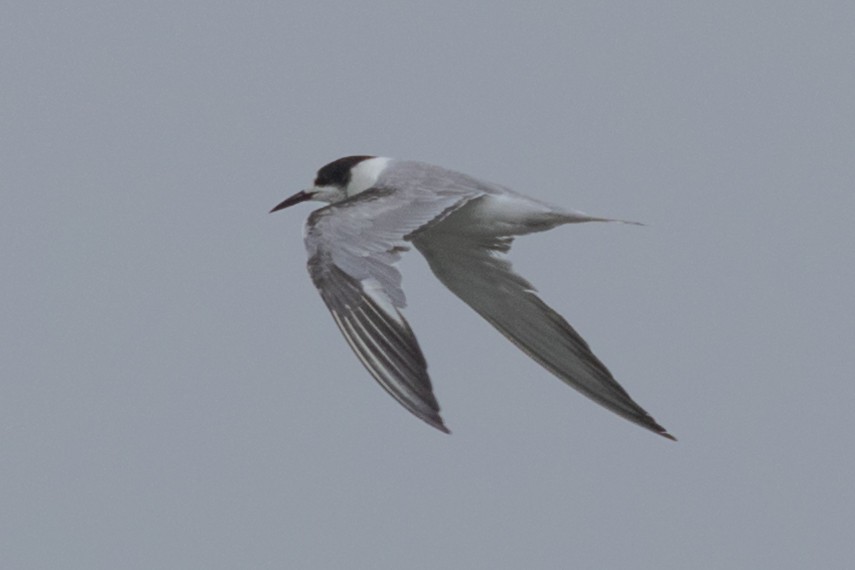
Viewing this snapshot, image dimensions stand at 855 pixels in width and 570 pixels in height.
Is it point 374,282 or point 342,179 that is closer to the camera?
point 374,282

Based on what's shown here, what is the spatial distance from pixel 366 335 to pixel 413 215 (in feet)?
3.08

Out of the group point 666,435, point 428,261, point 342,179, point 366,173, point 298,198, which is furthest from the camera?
point 298,198

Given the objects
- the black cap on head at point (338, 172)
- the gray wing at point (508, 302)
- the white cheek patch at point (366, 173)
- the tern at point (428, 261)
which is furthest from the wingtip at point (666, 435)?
the black cap on head at point (338, 172)

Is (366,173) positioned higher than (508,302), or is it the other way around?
(366,173)

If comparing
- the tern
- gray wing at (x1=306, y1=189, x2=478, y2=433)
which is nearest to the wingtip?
the tern

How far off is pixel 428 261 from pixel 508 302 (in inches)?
21.0

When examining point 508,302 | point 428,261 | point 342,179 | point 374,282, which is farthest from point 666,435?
point 342,179

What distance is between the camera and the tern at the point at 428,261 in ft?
24.2

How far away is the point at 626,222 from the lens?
8.82m

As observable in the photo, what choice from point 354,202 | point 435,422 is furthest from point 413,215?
point 435,422

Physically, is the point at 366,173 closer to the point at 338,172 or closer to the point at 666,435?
the point at 338,172

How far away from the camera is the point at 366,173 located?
9.41 metres

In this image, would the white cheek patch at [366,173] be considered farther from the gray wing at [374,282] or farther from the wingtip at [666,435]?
the wingtip at [666,435]

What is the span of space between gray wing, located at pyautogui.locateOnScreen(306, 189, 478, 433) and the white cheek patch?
1044 millimetres
